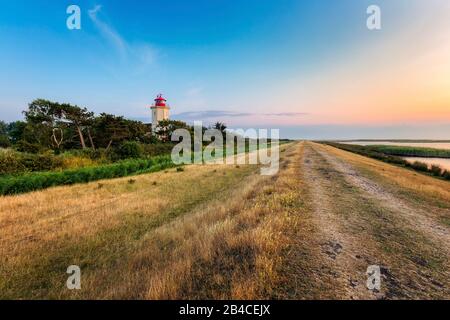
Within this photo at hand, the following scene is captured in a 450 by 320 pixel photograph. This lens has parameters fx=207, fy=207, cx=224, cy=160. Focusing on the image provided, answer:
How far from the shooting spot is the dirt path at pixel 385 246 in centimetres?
368

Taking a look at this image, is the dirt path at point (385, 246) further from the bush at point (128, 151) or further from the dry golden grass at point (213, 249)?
the bush at point (128, 151)

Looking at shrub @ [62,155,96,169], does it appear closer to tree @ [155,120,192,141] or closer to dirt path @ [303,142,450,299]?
dirt path @ [303,142,450,299]

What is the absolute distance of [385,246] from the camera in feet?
17.1

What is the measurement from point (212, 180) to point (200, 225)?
1100 centimetres

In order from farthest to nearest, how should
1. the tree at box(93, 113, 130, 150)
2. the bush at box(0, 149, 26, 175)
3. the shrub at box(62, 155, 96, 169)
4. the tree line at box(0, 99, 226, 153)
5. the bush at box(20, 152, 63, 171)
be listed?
the tree at box(93, 113, 130, 150), the tree line at box(0, 99, 226, 153), the shrub at box(62, 155, 96, 169), the bush at box(20, 152, 63, 171), the bush at box(0, 149, 26, 175)

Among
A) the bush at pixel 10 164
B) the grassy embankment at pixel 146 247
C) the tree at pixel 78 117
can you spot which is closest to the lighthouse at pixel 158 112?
the tree at pixel 78 117

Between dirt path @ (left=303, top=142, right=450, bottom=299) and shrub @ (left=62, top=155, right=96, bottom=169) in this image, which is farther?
shrub @ (left=62, top=155, right=96, bottom=169)

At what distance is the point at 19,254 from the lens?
6.36 meters

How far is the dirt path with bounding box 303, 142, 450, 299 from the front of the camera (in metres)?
3.68

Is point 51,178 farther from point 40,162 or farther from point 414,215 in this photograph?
point 414,215

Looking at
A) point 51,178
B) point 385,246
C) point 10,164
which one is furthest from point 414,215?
point 10,164

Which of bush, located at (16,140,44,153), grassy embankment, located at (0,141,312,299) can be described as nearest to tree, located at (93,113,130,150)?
bush, located at (16,140,44,153)

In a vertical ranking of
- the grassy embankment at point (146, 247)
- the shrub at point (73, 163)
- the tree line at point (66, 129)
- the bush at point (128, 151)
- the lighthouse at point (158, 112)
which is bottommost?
the grassy embankment at point (146, 247)
